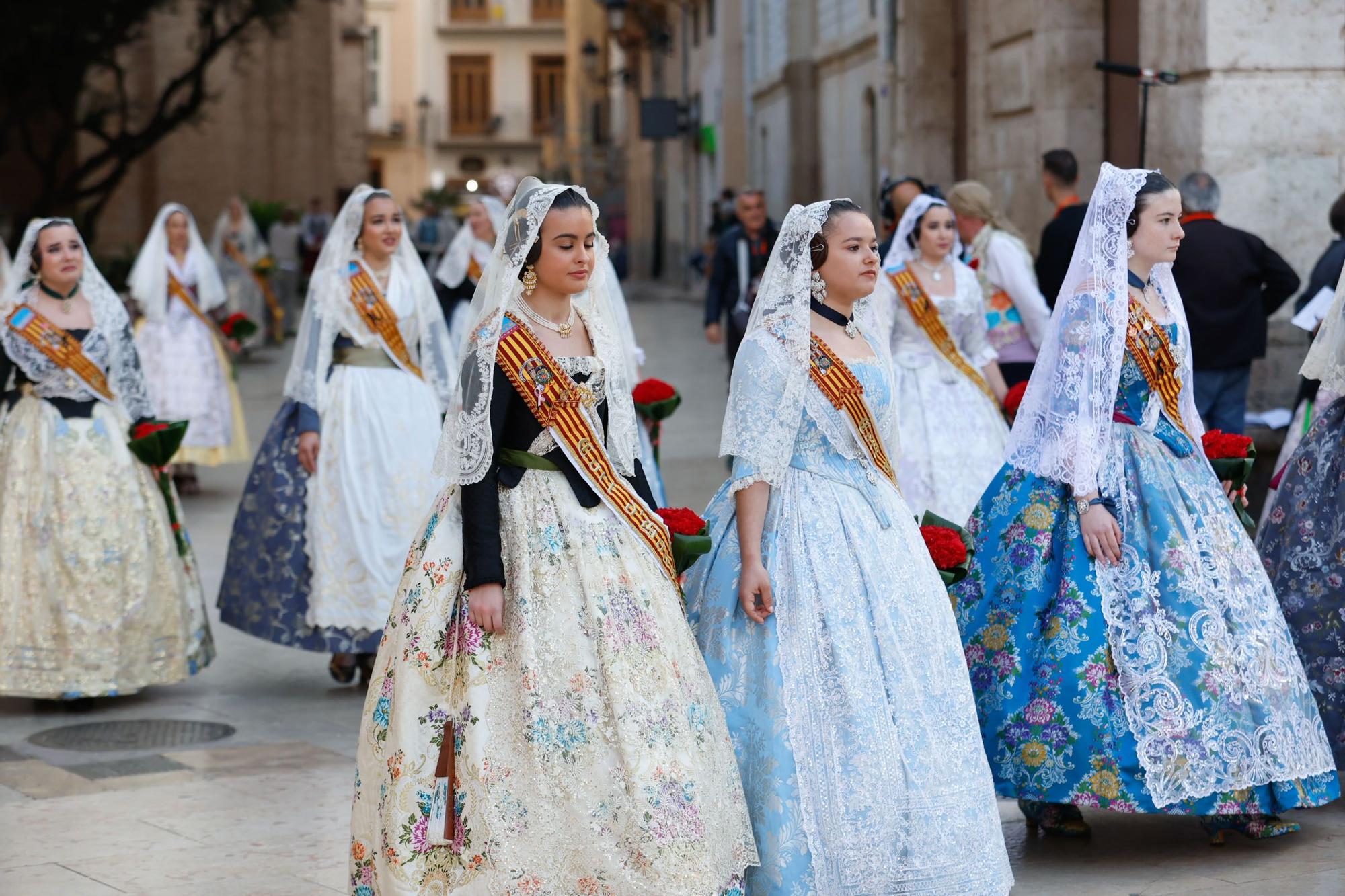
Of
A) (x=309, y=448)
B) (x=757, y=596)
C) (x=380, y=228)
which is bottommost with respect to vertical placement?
(x=757, y=596)

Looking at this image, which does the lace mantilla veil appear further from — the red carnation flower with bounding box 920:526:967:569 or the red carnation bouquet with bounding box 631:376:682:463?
the red carnation bouquet with bounding box 631:376:682:463

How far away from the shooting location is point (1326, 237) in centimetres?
940

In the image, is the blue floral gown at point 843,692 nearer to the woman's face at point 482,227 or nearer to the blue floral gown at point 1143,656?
the blue floral gown at point 1143,656

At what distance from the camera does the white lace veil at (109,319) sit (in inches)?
294

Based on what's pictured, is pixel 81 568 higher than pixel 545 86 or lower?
lower

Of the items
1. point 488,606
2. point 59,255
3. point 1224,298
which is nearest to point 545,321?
point 488,606

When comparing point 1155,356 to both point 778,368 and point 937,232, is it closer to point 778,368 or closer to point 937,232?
point 778,368

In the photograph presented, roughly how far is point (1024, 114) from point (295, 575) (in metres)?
6.16

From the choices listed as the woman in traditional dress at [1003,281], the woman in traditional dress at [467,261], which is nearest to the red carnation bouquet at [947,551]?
the woman in traditional dress at [1003,281]

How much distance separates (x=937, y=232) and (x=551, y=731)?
14.0ft

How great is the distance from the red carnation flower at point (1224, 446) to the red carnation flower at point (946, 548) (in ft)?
3.55

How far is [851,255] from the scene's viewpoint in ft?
15.3

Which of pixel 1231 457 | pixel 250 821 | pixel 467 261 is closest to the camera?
pixel 1231 457

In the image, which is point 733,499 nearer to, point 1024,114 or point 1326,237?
point 1326,237
